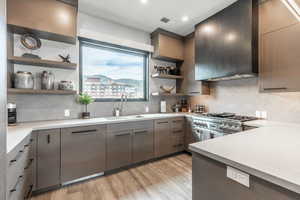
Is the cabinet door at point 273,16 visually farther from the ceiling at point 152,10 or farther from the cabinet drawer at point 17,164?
the cabinet drawer at point 17,164

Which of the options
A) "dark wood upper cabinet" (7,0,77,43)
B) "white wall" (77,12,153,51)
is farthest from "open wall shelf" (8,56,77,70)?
"white wall" (77,12,153,51)

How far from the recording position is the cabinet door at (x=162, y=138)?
2756 mm

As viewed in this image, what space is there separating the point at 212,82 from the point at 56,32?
3.10m

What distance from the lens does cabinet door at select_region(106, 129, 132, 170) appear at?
88.8 inches

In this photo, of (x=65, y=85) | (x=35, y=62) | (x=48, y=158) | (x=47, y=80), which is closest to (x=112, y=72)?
(x=65, y=85)

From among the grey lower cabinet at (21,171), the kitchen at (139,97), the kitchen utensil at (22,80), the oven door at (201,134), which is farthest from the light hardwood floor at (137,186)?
the kitchen utensil at (22,80)

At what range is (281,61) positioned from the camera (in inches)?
71.2

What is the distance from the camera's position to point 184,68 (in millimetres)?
3605

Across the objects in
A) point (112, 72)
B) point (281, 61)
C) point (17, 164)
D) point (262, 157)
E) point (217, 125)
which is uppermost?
point (112, 72)

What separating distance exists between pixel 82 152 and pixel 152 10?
8.67 feet

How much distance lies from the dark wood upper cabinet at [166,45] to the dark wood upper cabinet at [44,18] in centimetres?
169

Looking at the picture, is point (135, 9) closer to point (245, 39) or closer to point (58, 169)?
point (245, 39)

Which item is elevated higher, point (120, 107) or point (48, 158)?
point (120, 107)

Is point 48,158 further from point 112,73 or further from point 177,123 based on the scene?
point 177,123
